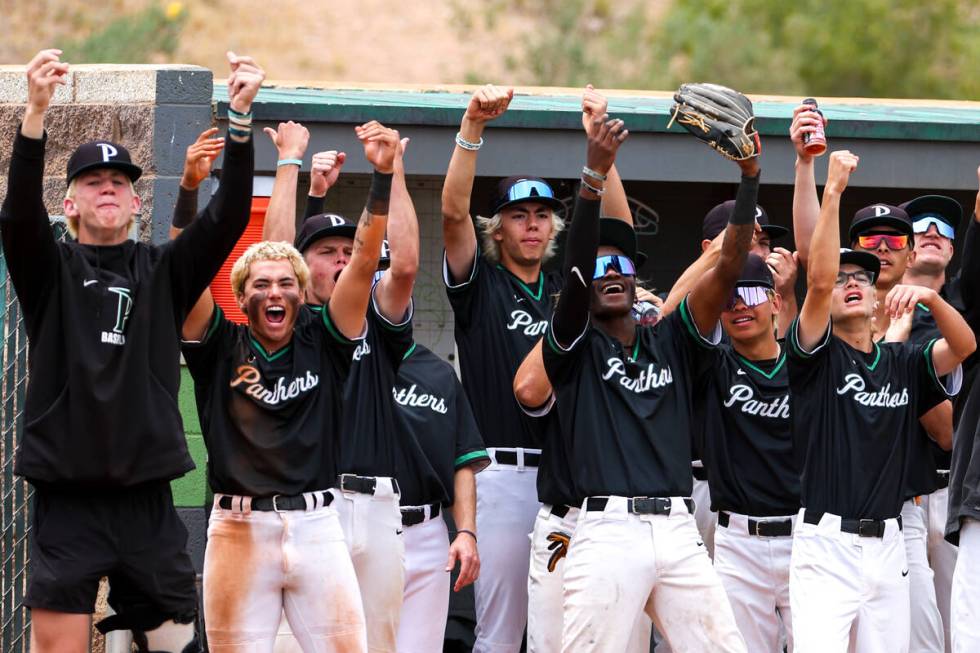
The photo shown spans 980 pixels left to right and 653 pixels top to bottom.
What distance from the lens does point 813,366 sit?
591cm

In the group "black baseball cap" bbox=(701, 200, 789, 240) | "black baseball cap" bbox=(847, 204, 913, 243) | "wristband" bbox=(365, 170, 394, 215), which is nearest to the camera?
"wristband" bbox=(365, 170, 394, 215)

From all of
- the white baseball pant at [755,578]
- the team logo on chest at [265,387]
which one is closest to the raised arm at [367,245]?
the team logo on chest at [265,387]

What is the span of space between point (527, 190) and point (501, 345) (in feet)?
2.26

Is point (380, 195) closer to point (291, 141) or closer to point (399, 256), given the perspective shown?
point (399, 256)

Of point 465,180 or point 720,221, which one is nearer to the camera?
point 465,180

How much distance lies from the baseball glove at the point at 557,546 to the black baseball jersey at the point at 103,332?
146cm

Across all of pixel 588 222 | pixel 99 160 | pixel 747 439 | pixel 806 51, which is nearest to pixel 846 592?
pixel 747 439

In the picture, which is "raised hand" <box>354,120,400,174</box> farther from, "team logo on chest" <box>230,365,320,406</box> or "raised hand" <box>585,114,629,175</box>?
"team logo on chest" <box>230,365,320,406</box>

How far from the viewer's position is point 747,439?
6.25 m

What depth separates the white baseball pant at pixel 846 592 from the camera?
5.71 metres

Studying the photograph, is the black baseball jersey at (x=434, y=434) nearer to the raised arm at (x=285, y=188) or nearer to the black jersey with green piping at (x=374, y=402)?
the black jersey with green piping at (x=374, y=402)

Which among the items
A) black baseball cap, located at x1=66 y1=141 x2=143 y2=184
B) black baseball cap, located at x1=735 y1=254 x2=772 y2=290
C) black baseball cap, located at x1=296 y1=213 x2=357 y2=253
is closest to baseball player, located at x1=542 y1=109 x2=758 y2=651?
black baseball cap, located at x1=735 y1=254 x2=772 y2=290

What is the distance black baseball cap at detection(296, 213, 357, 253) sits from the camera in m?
6.01

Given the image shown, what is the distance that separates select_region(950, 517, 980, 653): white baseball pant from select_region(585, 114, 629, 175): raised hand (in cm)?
185
